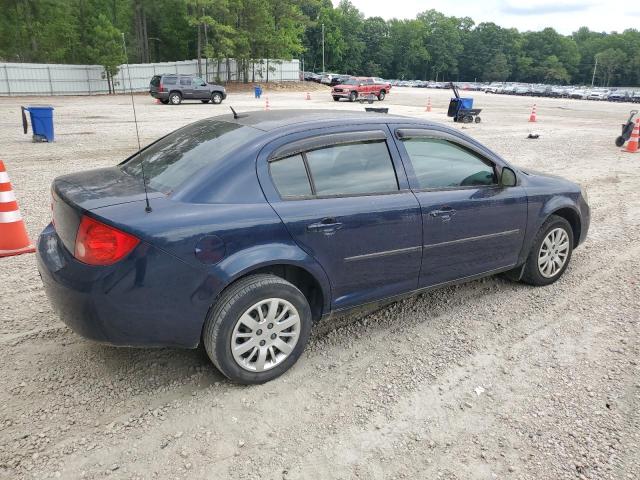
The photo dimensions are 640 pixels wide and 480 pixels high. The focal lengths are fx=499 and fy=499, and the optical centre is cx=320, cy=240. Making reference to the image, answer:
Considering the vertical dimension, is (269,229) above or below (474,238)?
above

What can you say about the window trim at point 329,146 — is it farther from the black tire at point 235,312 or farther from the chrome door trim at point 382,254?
the black tire at point 235,312

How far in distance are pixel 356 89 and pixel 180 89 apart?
12.0 m

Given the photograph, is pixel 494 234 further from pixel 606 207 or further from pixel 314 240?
pixel 606 207

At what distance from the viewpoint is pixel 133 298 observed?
2703 mm

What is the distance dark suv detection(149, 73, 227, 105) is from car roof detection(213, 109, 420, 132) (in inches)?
1079

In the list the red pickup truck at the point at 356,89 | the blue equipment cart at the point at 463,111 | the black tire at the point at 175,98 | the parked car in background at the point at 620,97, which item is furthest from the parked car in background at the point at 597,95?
the black tire at the point at 175,98

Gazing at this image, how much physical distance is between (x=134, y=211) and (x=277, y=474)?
5.20 feet

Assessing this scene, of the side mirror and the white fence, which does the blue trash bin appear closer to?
the side mirror

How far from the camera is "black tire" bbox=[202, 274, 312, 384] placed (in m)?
2.90

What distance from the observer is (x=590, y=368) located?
11.3ft

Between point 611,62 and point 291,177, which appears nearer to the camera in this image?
point 291,177

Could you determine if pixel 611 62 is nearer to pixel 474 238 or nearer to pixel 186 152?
pixel 474 238

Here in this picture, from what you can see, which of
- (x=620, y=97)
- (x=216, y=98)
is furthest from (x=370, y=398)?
(x=620, y=97)

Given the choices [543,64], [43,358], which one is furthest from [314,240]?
[543,64]
